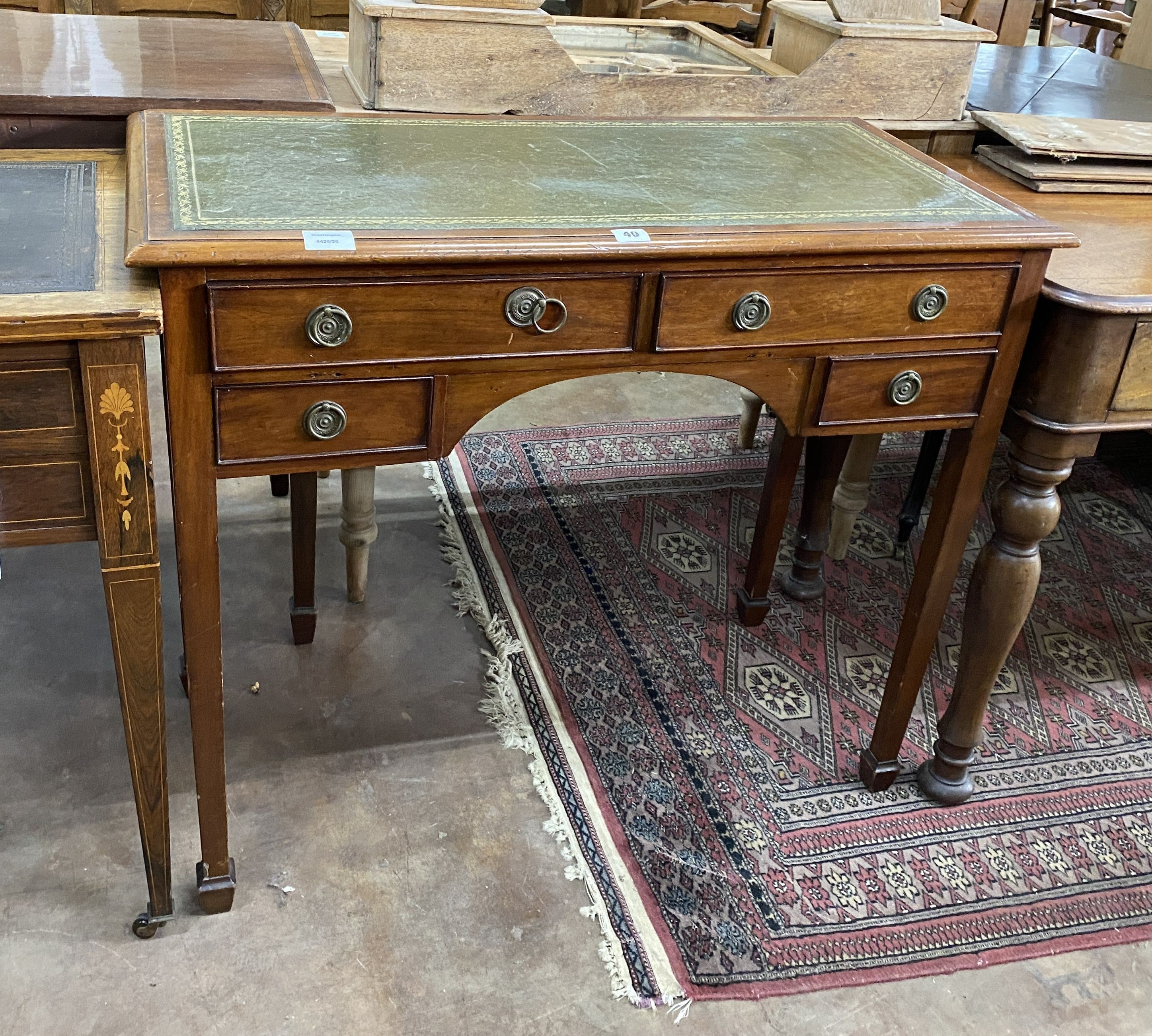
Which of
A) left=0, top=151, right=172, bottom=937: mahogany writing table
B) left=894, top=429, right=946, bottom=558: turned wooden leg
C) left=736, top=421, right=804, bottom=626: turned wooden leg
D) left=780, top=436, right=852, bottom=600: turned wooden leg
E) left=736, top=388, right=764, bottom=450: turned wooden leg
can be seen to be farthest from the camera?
left=736, top=388, right=764, bottom=450: turned wooden leg

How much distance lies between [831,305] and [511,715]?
3.03 ft

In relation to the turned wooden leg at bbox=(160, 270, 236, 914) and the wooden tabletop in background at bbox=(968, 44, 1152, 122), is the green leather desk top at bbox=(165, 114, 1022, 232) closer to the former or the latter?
the turned wooden leg at bbox=(160, 270, 236, 914)

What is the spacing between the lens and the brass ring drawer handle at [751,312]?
137 cm

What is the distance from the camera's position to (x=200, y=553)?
1316mm

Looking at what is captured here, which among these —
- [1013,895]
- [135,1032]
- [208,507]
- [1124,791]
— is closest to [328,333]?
[208,507]

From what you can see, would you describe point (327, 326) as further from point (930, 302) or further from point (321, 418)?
point (930, 302)

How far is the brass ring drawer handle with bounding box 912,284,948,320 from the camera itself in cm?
143

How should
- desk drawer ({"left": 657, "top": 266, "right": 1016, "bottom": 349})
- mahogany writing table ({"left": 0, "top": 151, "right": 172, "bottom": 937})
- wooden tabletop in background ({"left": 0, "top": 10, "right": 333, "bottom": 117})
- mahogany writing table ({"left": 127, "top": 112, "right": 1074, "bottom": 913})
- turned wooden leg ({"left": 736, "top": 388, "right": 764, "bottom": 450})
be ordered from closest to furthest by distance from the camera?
mahogany writing table ({"left": 0, "top": 151, "right": 172, "bottom": 937}) → mahogany writing table ({"left": 127, "top": 112, "right": 1074, "bottom": 913}) → desk drawer ({"left": 657, "top": 266, "right": 1016, "bottom": 349}) → wooden tabletop in background ({"left": 0, "top": 10, "right": 333, "bottom": 117}) → turned wooden leg ({"left": 736, "top": 388, "right": 764, "bottom": 450})

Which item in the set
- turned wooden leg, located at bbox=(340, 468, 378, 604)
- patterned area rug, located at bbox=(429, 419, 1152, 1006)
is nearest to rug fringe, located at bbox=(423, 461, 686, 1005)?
patterned area rug, located at bbox=(429, 419, 1152, 1006)

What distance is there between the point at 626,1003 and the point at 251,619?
104 centimetres

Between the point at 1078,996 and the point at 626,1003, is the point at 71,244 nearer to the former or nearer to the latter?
the point at 626,1003

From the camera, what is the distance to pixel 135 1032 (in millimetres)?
1417

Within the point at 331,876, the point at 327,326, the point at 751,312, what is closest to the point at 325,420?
the point at 327,326

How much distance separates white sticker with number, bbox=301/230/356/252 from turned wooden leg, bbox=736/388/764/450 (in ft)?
5.63
